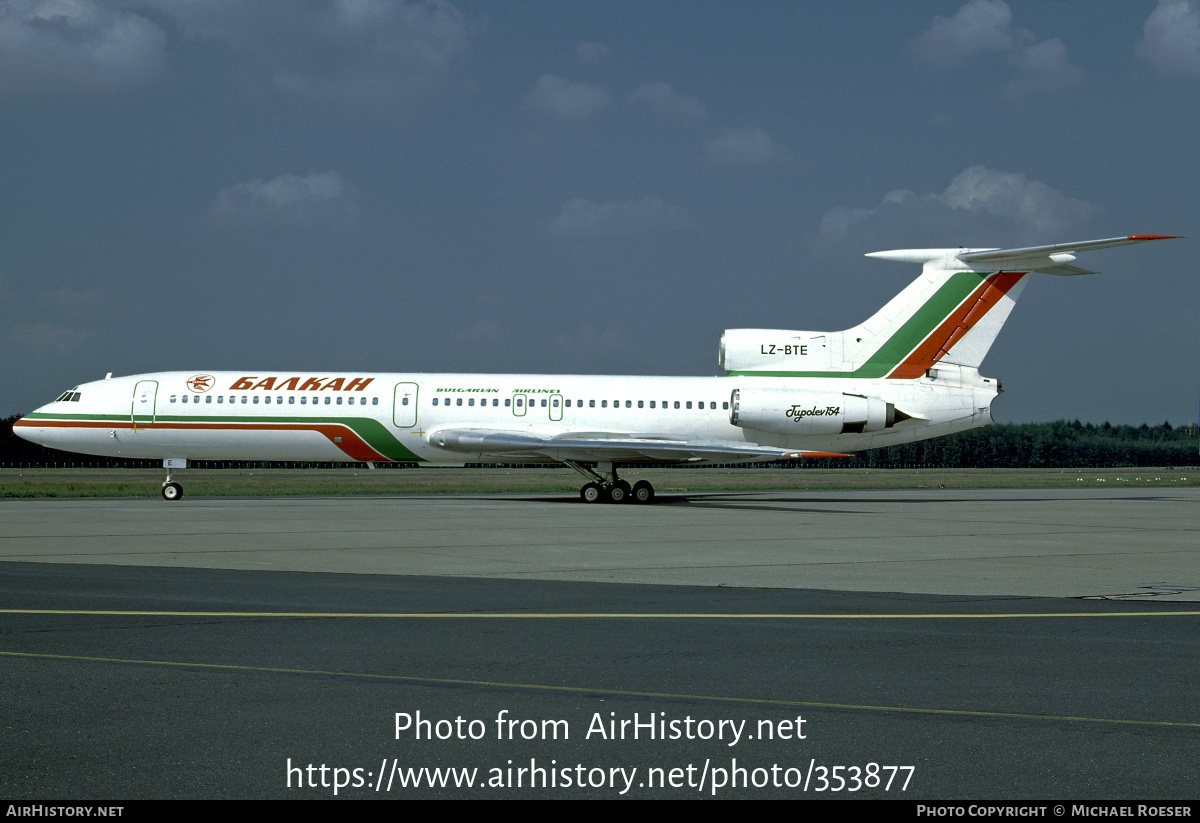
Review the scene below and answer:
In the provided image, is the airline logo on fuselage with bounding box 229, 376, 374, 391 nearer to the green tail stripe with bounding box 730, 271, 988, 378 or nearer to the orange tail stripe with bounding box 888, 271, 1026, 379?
the green tail stripe with bounding box 730, 271, 988, 378

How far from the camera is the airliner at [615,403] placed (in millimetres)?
32781

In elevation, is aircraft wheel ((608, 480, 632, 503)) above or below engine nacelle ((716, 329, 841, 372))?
below

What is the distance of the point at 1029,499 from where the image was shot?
37500 millimetres

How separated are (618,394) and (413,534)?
13.8m

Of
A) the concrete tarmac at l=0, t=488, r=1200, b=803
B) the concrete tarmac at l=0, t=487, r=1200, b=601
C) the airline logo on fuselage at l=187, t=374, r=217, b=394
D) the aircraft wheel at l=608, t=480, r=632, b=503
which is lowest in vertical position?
the concrete tarmac at l=0, t=488, r=1200, b=803

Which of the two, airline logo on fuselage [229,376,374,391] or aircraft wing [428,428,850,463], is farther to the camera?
airline logo on fuselage [229,376,374,391]

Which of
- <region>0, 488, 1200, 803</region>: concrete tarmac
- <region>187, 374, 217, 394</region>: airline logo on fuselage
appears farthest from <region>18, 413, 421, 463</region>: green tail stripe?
<region>0, 488, 1200, 803</region>: concrete tarmac

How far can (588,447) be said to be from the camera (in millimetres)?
31406

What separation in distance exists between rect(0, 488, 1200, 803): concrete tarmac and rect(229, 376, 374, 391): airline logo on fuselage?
49.6 ft

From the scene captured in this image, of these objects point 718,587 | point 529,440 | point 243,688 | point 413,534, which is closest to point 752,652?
point 243,688

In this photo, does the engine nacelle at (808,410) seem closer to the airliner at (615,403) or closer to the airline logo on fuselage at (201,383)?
the airliner at (615,403)

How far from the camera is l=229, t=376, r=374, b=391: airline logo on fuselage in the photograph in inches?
1299

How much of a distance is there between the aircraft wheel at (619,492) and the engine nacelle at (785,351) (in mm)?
4947

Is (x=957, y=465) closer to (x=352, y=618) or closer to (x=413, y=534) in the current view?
(x=413, y=534)
